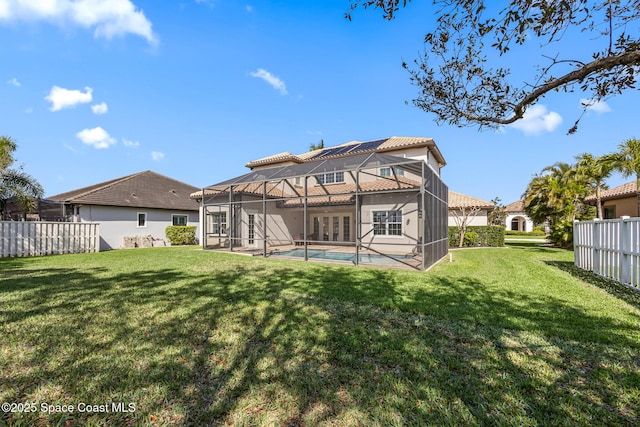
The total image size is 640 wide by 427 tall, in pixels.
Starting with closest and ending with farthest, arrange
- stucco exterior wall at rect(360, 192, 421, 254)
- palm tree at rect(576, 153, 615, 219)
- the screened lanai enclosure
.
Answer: the screened lanai enclosure, stucco exterior wall at rect(360, 192, 421, 254), palm tree at rect(576, 153, 615, 219)

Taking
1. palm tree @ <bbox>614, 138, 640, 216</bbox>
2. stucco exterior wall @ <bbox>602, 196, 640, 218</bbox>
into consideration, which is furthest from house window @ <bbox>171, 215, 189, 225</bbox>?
stucco exterior wall @ <bbox>602, 196, 640, 218</bbox>

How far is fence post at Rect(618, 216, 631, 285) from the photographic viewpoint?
6736mm

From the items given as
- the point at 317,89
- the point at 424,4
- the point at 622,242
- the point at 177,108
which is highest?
the point at 317,89

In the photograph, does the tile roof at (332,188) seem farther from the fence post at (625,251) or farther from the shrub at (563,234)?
the shrub at (563,234)

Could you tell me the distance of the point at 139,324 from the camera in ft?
14.1

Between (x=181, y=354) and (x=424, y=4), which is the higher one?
(x=424, y=4)

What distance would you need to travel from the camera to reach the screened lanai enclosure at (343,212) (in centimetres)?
1103

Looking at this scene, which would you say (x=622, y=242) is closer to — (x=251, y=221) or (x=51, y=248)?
(x=251, y=221)

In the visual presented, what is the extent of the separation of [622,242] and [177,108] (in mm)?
17703

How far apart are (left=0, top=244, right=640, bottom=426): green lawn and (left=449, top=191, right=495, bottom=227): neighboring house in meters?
16.3

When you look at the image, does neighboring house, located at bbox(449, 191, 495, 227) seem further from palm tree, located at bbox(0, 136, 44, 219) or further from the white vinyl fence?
palm tree, located at bbox(0, 136, 44, 219)

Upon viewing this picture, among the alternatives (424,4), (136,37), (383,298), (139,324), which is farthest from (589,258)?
(136,37)

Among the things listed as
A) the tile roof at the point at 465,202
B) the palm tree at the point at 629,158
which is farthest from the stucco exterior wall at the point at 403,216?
the palm tree at the point at 629,158

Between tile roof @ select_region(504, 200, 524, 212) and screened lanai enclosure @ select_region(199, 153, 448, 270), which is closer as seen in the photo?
screened lanai enclosure @ select_region(199, 153, 448, 270)
